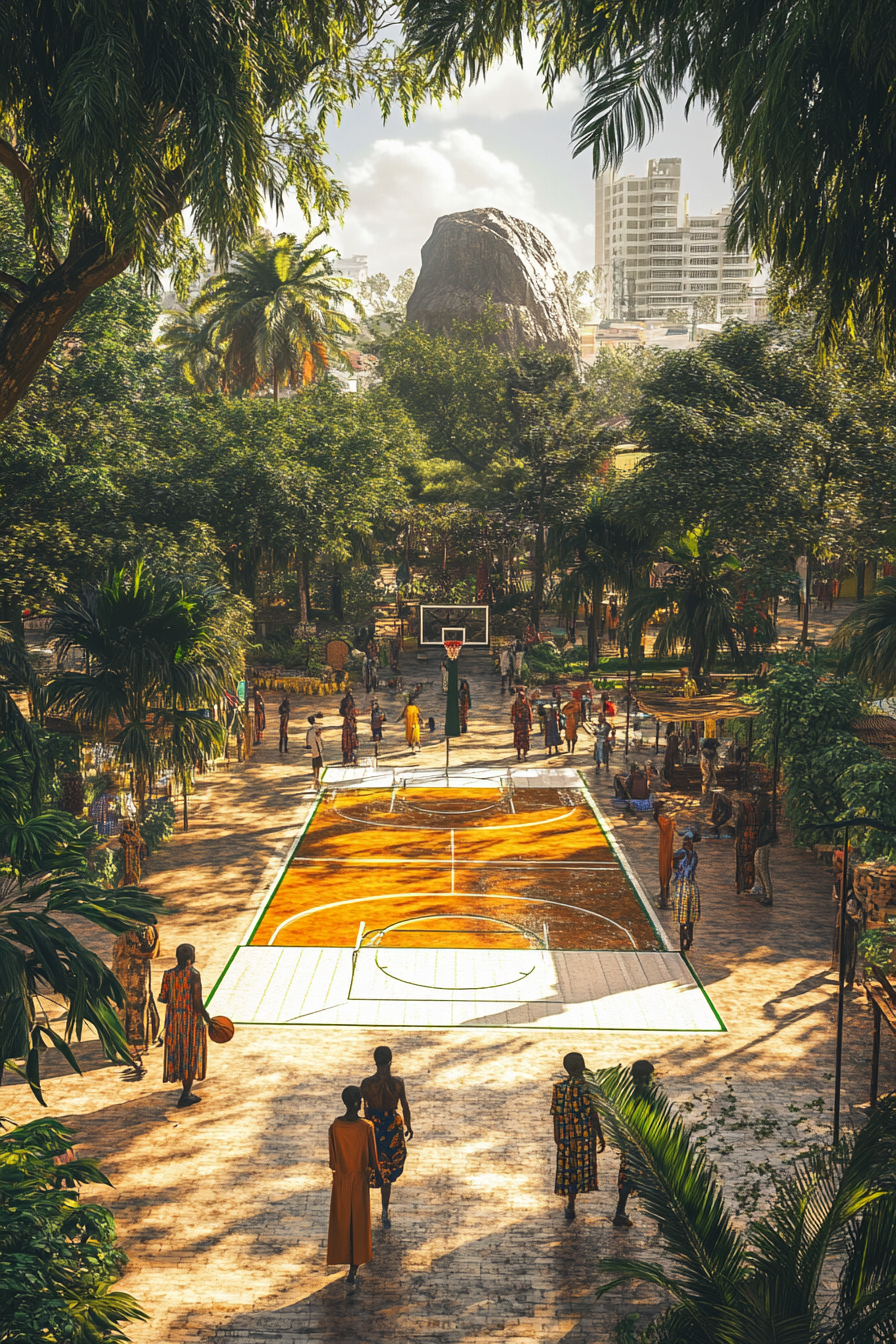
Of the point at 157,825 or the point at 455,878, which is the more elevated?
the point at 157,825

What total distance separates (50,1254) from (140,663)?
11.4 meters

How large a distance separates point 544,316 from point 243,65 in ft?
239

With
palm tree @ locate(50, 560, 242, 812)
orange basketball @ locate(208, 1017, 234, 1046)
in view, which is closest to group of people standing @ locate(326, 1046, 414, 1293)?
orange basketball @ locate(208, 1017, 234, 1046)

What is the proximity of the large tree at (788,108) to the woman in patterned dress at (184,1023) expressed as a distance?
776cm

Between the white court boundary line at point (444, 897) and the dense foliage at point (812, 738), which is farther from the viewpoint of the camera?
the dense foliage at point (812, 738)

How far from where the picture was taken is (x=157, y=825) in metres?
19.7

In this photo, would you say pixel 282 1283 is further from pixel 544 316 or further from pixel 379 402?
pixel 544 316

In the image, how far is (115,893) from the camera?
301 inches

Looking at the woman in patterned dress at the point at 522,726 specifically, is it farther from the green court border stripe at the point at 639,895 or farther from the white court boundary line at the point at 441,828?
the white court boundary line at the point at 441,828

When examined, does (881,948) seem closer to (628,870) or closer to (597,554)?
(628,870)

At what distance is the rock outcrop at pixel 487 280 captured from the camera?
245ft

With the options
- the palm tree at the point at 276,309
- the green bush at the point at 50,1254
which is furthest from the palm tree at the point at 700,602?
the palm tree at the point at 276,309

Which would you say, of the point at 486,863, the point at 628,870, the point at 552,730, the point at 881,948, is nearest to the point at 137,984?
the point at 881,948

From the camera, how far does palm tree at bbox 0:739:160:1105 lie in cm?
635
